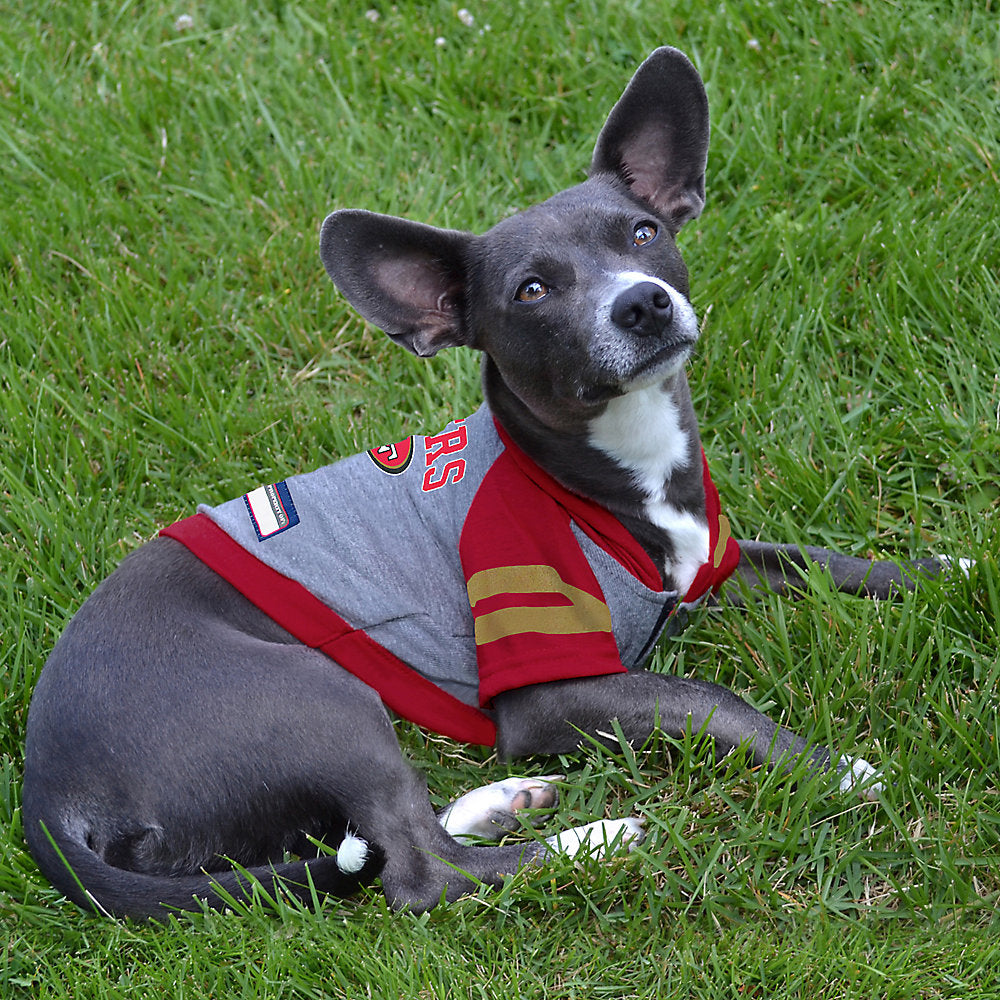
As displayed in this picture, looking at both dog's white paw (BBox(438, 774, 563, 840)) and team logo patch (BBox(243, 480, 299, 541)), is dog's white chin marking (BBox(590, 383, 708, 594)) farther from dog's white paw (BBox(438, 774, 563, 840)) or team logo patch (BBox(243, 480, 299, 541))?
team logo patch (BBox(243, 480, 299, 541))

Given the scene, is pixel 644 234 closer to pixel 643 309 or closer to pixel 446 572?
pixel 643 309

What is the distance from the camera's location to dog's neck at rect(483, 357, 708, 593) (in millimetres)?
3027

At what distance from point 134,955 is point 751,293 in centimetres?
290

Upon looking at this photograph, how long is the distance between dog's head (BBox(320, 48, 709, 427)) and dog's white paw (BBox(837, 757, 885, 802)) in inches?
42.8

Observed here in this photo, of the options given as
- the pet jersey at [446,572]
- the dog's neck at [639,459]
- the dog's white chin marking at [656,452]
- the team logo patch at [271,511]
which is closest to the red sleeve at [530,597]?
the pet jersey at [446,572]

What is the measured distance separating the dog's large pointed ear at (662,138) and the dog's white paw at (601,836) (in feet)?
5.39

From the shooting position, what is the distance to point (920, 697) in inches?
119

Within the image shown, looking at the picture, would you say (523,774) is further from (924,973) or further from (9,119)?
(9,119)

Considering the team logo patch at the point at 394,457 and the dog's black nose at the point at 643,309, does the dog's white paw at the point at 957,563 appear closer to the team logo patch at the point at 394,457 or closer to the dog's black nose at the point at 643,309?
the dog's black nose at the point at 643,309

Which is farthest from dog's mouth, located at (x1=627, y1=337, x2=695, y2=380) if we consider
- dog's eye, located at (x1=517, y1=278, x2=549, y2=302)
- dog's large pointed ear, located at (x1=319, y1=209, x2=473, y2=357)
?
dog's large pointed ear, located at (x1=319, y1=209, x2=473, y2=357)

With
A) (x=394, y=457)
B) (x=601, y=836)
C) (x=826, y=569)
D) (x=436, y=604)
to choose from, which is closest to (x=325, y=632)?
(x=436, y=604)

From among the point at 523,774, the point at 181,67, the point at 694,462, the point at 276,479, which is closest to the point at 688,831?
the point at 523,774

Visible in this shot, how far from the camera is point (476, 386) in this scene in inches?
167

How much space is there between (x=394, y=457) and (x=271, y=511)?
37 cm
